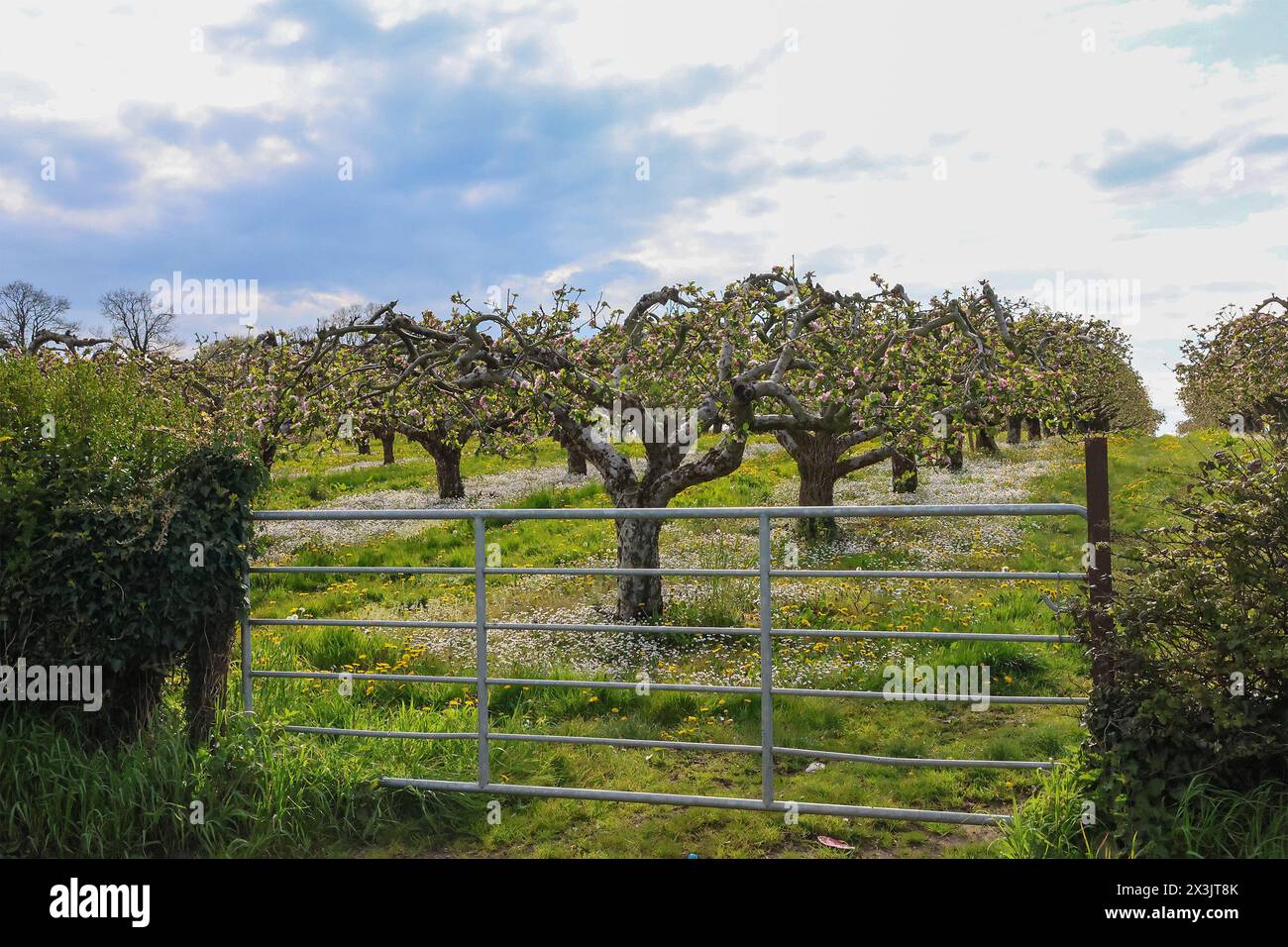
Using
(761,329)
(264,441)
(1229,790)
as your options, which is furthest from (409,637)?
(1229,790)

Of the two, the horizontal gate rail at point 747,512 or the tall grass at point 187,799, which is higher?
the horizontal gate rail at point 747,512

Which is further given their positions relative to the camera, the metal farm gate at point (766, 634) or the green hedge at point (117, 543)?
the green hedge at point (117, 543)

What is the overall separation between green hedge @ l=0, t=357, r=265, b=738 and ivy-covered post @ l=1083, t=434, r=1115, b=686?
15.6 ft

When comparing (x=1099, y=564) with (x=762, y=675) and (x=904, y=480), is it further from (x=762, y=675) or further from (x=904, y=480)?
(x=904, y=480)

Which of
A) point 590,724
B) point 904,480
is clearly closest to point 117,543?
point 590,724

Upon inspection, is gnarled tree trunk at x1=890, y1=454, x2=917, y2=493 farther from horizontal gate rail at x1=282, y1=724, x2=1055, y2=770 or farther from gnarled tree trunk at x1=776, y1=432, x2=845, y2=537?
horizontal gate rail at x1=282, y1=724, x2=1055, y2=770

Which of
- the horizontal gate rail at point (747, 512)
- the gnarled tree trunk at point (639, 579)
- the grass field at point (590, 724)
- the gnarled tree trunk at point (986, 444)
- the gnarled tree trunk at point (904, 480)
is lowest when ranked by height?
the grass field at point (590, 724)

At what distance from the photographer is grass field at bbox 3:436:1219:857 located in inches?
202

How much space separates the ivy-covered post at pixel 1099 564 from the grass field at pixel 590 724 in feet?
1.02

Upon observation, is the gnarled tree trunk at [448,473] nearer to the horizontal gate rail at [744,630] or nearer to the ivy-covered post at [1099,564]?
the horizontal gate rail at [744,630]

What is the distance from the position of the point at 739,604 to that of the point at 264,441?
18.7 feet

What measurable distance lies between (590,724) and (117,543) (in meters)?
3.66

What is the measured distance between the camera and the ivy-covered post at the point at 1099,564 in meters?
4.59

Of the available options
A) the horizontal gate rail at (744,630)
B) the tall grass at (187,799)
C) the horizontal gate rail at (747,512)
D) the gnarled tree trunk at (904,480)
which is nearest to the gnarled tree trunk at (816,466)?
the gnarled tree trunk at (904,480)
